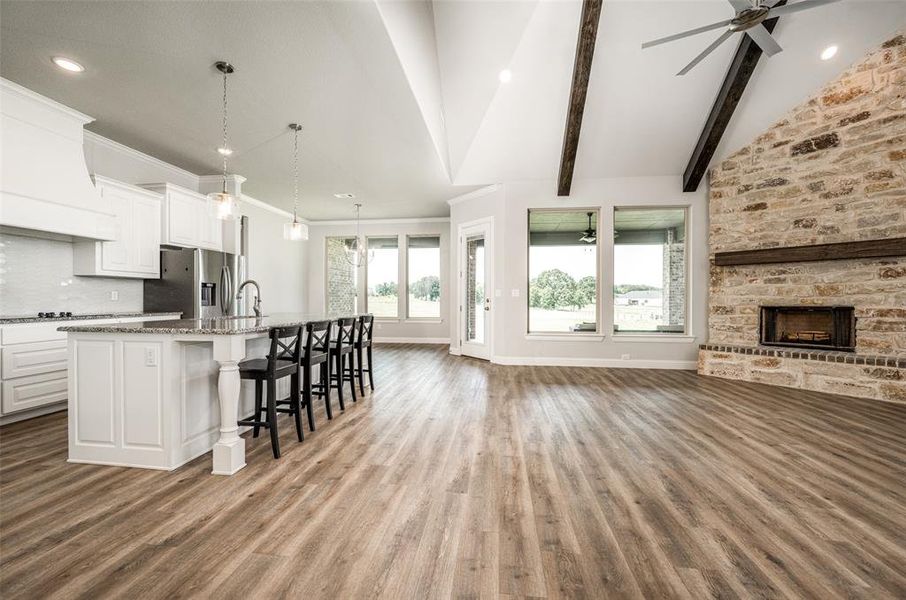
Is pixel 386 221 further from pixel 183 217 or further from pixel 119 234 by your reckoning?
pixel 119 234

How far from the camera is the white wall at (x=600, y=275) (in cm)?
567

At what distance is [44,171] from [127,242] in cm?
102

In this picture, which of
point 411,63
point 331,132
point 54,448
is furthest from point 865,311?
point 54,448

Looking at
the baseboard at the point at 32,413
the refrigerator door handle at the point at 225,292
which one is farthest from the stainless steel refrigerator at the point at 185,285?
the baseboard at the point at 32,413

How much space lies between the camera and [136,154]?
4773 mm

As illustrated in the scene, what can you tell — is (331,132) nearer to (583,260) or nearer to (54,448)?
(54,448)

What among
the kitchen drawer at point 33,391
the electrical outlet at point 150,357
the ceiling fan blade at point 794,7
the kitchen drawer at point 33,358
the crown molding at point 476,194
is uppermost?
the ceiling fan blade at point 794,7

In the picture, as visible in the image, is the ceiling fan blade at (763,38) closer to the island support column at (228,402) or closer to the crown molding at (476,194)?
the crown molding at (476,194)

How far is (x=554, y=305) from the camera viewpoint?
20.3 feet

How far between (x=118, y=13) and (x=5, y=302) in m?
2.89

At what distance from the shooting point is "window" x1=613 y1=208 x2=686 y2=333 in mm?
5883

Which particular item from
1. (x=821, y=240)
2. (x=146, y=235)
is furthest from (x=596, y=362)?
(x=146, y=235)

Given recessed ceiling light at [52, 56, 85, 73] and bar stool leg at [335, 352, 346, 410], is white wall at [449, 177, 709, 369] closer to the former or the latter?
bar stool leg at [335, 352, 346, 410]

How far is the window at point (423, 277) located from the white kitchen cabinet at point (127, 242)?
4.88 meters
